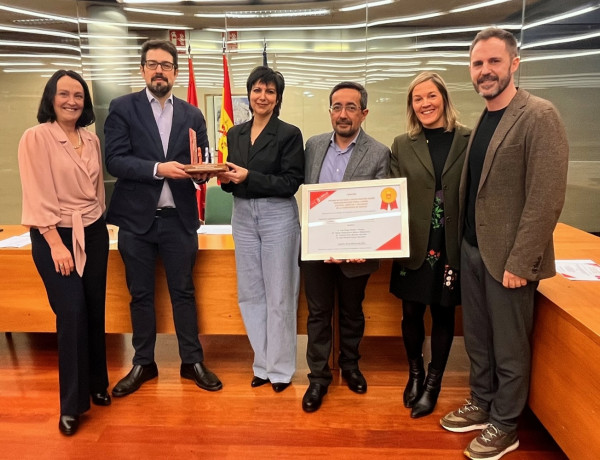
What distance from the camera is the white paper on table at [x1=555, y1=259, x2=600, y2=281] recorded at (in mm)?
1985

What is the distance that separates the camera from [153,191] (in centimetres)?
219

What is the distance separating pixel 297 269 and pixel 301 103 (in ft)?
11.5

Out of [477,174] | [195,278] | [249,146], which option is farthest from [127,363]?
[477,174]

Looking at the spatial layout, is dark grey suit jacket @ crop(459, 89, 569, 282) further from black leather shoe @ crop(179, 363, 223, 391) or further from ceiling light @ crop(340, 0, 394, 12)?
ceiling light @ crop(340, 0, 394, 12)

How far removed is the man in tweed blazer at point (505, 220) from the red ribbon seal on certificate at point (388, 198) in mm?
277

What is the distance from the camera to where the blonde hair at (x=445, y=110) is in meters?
1.86

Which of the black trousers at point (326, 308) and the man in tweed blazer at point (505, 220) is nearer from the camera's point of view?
the man in tweed blazer at point (505, 220)

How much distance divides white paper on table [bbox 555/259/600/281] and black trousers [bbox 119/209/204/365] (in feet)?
5.91

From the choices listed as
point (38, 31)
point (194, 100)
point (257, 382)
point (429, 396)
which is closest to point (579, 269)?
point (429, 396)

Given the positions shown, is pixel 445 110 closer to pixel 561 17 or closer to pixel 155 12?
pixel 561 17

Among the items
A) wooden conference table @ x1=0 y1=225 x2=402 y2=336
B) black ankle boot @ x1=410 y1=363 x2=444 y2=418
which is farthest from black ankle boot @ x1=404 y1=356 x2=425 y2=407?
wooden conference table @ x1=0 y1=225 x2=402 y2=336

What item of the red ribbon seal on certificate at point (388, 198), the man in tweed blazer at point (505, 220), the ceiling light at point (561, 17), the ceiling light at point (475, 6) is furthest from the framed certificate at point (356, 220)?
the ceiling light at point (561, 17)

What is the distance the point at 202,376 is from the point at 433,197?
59.8 inches

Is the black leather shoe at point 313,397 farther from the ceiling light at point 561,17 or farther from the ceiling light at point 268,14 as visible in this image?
the ceiling light at point 561,17
